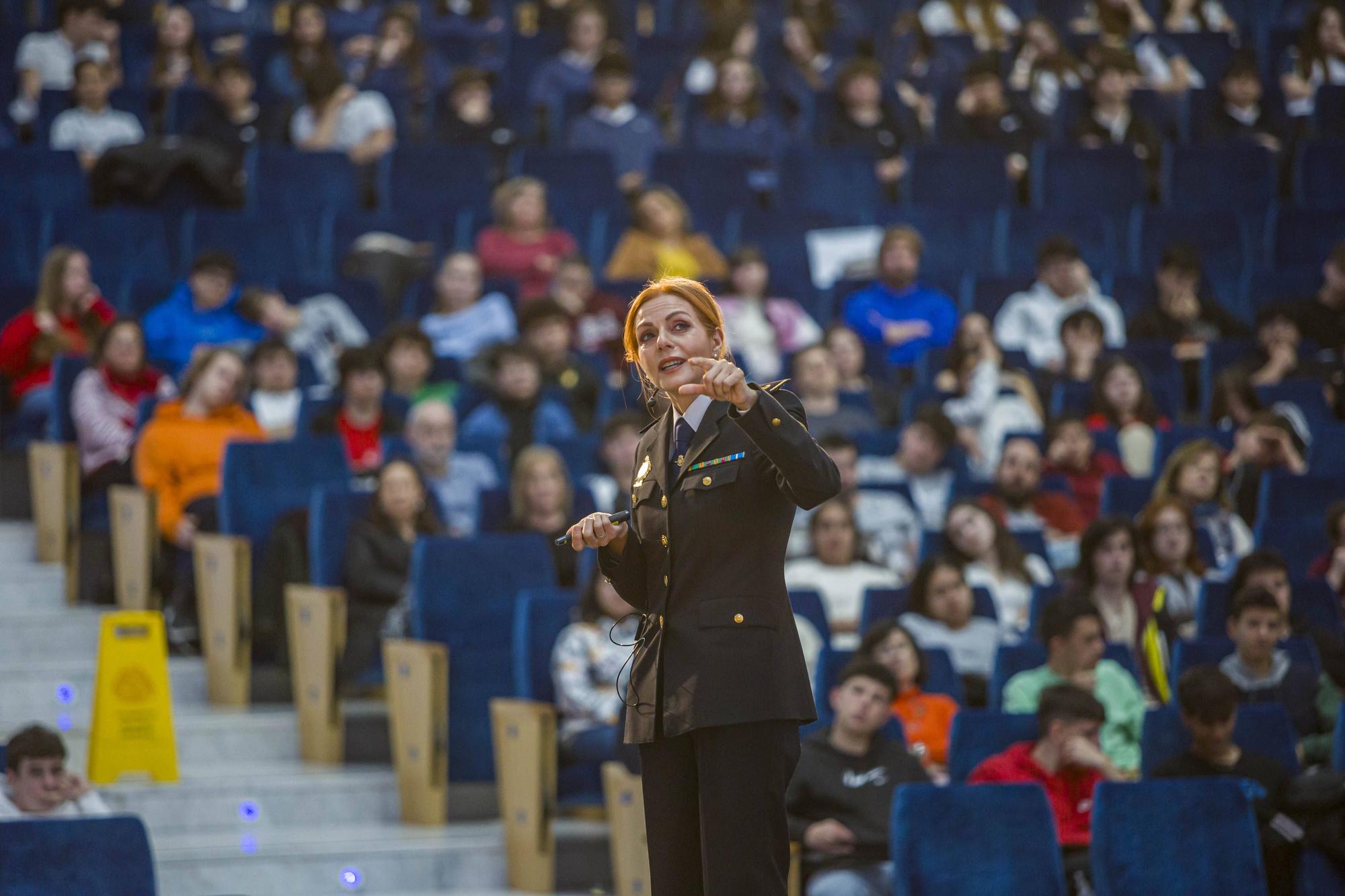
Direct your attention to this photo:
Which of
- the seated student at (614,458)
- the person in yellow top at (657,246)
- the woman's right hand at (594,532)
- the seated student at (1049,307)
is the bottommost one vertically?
Answer: the woman's right hand at (594,532)

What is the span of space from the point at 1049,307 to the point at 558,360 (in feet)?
5.01

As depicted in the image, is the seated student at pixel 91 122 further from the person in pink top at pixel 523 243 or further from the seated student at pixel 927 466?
the seated student at pixel 927 466

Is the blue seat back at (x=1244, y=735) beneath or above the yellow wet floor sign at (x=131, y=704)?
beneath

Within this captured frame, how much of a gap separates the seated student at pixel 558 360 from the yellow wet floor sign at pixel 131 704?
1.51m

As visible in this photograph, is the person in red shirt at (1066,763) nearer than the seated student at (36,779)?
No

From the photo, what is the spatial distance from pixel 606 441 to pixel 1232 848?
1763 mm

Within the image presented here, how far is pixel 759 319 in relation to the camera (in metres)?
4.99

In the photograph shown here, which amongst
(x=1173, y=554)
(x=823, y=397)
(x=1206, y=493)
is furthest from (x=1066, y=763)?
(x=823, y=397)

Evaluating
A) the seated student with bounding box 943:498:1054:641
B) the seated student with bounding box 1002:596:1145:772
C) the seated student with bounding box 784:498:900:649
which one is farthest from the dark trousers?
the seated student with bounding box 943:498:1054:641

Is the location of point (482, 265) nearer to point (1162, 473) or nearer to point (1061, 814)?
point (1162, 473)

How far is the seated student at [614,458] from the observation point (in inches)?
153

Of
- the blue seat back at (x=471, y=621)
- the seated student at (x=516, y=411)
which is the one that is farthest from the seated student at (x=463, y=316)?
the blue seat back at (x=471, y=621)

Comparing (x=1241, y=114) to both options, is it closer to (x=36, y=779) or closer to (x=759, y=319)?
(x=759, y=319)

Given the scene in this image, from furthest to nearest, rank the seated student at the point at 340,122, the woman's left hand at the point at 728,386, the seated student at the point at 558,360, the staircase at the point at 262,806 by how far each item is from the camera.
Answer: the seated student at the point at 340,122
the seated student at the point at 558,360
the staircase at the point at 262,806
the woman's left hand at the point at 728,386
